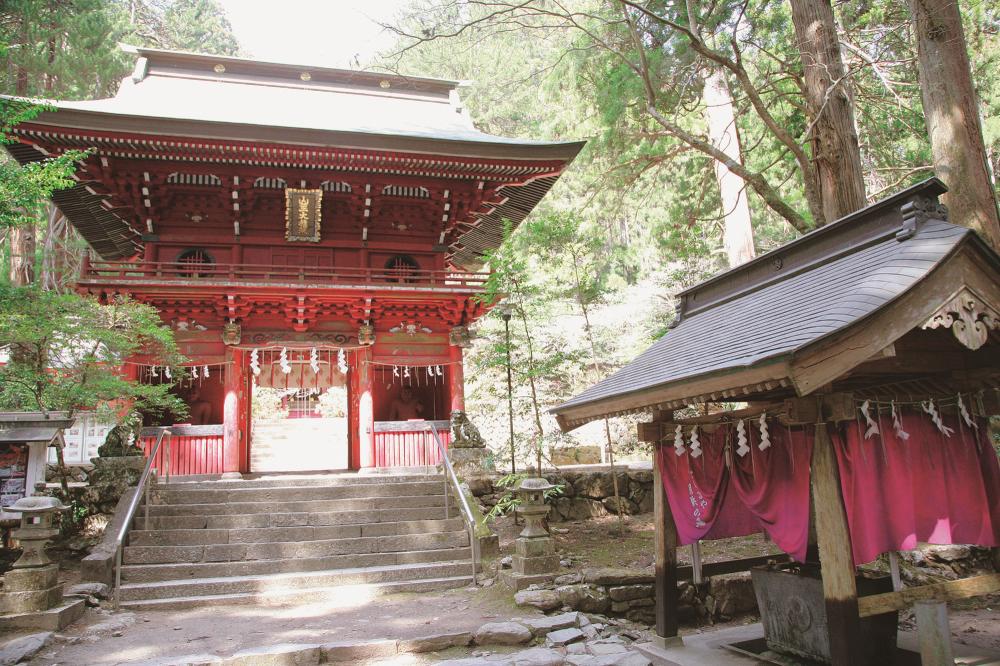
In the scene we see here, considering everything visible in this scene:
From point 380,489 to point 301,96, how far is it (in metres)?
10.2

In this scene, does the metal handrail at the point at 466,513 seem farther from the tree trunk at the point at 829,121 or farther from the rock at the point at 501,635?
the tree trunk at the point at 829,121

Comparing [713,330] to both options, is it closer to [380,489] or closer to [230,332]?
[380,489]

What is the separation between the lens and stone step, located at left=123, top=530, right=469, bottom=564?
7.97m

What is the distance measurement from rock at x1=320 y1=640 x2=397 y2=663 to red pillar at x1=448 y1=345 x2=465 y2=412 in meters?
6.55

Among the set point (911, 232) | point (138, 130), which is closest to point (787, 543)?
point (911, 232)

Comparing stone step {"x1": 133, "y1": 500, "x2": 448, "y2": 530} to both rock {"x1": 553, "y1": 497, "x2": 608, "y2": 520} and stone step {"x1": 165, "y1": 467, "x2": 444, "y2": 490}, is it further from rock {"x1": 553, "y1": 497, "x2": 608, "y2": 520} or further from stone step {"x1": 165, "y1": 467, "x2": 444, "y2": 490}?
rock {"x1": 553, "y1": 497, "x2": 608, "y2": 520}

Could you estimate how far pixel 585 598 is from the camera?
6801mm

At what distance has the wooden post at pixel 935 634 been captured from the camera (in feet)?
12.9

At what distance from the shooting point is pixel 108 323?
950 centimetres

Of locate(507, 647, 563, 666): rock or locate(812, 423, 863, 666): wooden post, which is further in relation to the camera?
locate(507, 647, 563, 666): rock

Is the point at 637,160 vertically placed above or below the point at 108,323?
above

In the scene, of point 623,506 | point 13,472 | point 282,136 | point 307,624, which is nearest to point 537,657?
point 307,624

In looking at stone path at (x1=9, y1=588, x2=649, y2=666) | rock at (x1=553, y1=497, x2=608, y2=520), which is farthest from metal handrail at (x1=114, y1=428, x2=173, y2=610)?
rock at (x1=553, y1=497, x2=608, y2=520)

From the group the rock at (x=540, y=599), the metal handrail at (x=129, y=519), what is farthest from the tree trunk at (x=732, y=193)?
the metal handrail at (x=129, y=519)
